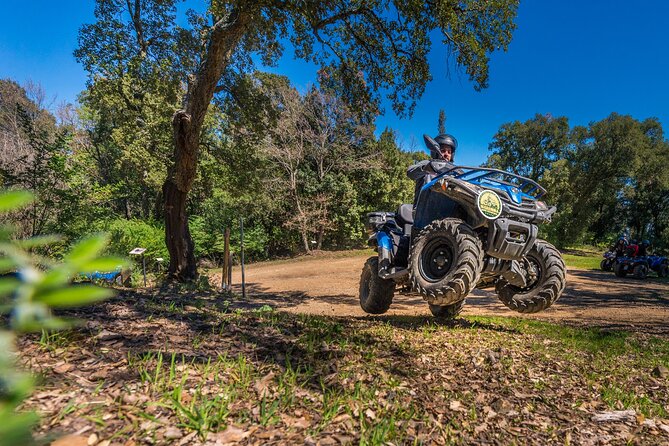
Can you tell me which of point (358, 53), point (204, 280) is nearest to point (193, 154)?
point (204, 280)

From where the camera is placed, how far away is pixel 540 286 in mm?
3869

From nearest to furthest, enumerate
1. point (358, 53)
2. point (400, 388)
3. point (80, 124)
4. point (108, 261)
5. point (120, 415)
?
1. point (108, 261)
2. point (120, 415)
3. point (400, 388)
4. point (358, 53)
5. point (80, 124)

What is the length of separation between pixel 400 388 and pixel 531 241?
2214mm

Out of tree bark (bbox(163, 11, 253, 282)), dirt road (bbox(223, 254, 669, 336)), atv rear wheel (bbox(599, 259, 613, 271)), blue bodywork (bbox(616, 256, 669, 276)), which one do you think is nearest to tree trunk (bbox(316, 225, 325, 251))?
dirt road (bbox(223, 254, 669, 336))

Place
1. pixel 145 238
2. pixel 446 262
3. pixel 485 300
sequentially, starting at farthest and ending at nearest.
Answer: pixel 145 238
pixel 485 300
pixel 446 262

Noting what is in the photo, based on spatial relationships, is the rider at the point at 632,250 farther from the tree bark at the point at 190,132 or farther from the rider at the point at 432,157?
the tree bark at the point at 190,132

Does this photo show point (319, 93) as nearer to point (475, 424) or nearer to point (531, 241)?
point (531, 241)

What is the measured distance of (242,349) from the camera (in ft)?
8.02

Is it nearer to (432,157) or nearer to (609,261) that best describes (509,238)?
(432,157)

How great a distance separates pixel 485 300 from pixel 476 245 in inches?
227

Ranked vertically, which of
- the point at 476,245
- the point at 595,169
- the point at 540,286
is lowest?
the point at 540,286

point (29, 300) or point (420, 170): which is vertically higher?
point (420, 170)

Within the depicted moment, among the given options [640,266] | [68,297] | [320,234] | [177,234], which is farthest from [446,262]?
[320,234]

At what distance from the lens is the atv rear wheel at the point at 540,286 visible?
3764 millimetres
